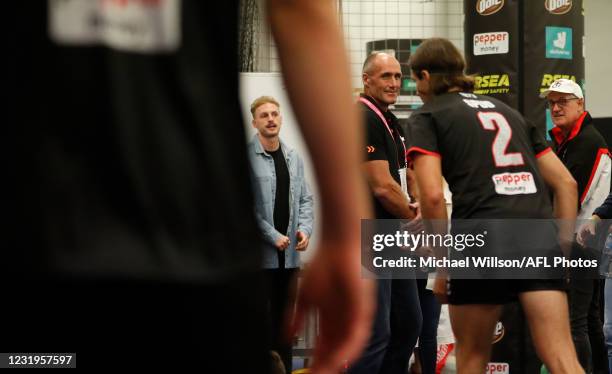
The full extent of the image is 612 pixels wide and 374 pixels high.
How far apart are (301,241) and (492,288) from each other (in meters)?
1.99

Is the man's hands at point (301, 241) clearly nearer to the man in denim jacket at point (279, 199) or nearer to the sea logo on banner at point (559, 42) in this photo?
the man in denim jacket at point (279, 199)

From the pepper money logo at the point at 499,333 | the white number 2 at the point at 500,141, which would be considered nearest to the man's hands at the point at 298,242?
the pepper money logo at the point at 499,333

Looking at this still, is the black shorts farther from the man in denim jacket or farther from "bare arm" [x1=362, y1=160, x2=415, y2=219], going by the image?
the man in denim jacket

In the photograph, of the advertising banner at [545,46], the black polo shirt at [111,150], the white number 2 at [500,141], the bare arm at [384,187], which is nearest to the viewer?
the black polo shirt at [111,150]

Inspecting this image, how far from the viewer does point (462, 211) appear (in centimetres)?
413

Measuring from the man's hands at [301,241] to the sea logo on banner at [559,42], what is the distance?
180 centimetres

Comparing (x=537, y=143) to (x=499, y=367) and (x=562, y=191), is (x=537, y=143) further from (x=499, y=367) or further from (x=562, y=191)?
(x=499, y=367)

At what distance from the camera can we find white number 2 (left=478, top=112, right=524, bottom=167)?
4086mm

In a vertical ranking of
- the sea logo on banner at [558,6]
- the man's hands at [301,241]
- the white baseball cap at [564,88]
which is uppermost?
the sea logo on banner at [558,6]

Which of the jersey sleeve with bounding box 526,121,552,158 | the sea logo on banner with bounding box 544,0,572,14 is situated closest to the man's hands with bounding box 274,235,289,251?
the jersey sleeve with bounding box 526,121,552,158

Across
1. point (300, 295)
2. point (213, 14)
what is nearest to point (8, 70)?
point (213, 14)

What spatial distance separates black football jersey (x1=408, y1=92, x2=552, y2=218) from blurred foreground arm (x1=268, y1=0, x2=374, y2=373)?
3.07 m

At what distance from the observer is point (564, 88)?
5.88 metres

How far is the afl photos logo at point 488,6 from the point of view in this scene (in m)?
6.06
